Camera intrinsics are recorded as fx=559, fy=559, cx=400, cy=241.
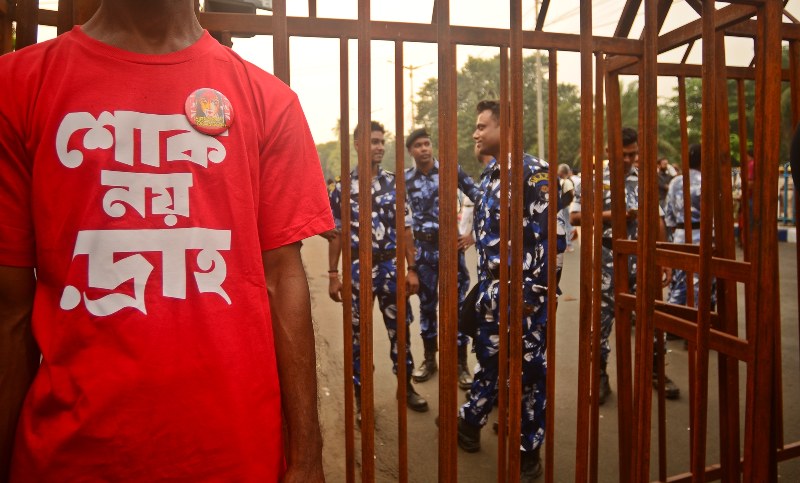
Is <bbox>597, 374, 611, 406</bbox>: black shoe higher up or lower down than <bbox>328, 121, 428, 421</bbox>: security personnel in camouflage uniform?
lower down

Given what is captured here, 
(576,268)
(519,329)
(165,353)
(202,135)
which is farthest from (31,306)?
(576,268)

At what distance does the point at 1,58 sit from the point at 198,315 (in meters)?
0.59

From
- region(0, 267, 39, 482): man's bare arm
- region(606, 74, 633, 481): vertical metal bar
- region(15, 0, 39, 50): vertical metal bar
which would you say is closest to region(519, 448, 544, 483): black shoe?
region(606, 74, 633, 481): vertical metal bar

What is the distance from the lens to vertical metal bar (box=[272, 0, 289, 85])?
1446 millimetres

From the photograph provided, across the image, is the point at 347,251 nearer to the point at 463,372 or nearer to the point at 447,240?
the point at 447,240

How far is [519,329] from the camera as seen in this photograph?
1.68 m

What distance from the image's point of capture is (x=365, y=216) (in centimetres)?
153

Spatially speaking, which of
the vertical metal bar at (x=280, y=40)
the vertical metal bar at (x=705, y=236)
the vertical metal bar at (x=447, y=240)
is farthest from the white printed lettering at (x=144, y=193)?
the vertical metal bar at (x=705, y=236)

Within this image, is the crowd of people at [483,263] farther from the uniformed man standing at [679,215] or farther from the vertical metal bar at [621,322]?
the vertical metal bar at [621,322]

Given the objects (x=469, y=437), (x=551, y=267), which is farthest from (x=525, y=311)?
(x=551, y=267)

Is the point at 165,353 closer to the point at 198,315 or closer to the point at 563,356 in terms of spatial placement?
the point at 198,315

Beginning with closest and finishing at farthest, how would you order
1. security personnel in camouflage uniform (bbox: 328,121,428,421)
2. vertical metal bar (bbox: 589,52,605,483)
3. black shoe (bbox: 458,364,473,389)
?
vertical metal bar (bbox: 589,52,605,483) < security personnel in camouflage uniform (bbox: 328,121,428,421) < black shoe (bbox: 458,364,473,389)

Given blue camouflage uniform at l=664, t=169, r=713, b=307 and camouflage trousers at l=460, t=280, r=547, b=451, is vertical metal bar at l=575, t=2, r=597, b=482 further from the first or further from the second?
blue camouflage uniform at l=664, t=169, r=713, b=307

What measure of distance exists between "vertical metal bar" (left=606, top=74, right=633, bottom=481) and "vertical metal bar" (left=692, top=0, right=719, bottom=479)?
29 centimetres
